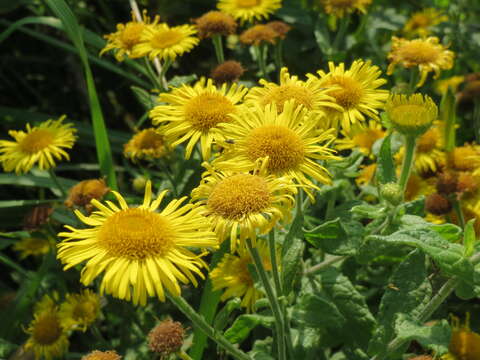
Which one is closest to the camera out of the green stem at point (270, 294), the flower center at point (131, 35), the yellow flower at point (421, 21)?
the green stem at point (270, 294)

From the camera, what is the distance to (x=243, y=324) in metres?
1.58

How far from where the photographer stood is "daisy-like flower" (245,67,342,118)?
1654mm

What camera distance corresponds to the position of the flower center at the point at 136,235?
4.17 feet

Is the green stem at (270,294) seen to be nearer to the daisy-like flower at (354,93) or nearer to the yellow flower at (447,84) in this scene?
the daisy-like flower at (354,93)

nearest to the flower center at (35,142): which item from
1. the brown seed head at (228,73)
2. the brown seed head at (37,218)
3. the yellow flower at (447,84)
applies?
the brown seed head at (37,218)

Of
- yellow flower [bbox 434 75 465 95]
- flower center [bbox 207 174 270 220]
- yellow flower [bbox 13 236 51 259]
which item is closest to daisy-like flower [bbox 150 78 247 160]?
flower center [bbox 207 174 270 220]

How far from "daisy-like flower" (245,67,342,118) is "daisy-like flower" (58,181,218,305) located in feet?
1.68

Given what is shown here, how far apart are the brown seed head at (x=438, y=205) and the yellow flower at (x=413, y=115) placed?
40cm

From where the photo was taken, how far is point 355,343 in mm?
1771

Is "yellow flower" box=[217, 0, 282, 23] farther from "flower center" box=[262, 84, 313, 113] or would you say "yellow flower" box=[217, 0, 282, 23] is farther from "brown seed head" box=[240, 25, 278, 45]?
"flower center" box=[262, 84, 313, 113]

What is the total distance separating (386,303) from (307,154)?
492 millimetres

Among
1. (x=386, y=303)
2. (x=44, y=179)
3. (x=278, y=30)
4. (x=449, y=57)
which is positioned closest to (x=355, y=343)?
(x=386, y=303)

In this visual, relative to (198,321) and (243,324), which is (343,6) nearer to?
(243,324)

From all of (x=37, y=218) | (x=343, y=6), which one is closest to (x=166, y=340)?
(x=37, y=218)
